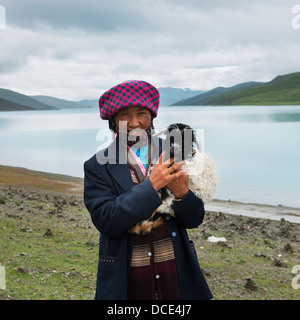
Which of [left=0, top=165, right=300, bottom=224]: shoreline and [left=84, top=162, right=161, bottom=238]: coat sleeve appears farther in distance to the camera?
[left=0, top=165, right=300, bottom=224]: shoreline

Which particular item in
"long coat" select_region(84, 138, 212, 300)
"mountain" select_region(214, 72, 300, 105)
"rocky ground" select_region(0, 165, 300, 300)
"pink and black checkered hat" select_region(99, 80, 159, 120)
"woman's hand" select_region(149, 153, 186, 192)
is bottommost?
"rocky ground" select_region(0, 165, 300, 300)

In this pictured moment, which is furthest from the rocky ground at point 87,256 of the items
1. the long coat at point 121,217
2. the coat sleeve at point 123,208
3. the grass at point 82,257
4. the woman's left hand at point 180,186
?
the woman's left hand at point 180,186


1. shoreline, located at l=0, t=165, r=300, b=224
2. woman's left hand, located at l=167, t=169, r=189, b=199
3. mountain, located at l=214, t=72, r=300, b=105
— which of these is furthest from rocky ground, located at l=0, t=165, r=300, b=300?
mountain, located at l=214, t=72, r=300, b=105

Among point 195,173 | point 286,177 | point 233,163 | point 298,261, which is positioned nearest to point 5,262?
point 195,173

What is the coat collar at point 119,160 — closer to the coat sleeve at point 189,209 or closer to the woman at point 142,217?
the woman at point 142,217

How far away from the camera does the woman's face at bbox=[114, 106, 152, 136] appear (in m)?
2.23

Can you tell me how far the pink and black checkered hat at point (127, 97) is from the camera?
7.11 ft

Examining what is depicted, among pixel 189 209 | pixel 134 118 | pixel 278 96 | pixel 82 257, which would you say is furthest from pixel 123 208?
pixel 278 96

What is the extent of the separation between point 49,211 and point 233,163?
24.9m

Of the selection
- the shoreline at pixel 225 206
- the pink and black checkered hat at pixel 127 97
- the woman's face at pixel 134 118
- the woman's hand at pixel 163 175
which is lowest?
the shoreline at pixel 225 206

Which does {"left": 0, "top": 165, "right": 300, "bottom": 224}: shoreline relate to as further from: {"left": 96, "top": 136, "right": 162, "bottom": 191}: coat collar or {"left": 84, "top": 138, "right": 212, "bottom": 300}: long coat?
{"left": 96, "top": 136, "right": 162, "bottom": 191}: coat collar

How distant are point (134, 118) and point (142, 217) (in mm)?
617

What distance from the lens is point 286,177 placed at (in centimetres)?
2727

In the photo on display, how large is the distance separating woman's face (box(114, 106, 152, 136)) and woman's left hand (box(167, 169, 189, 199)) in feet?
1.26
